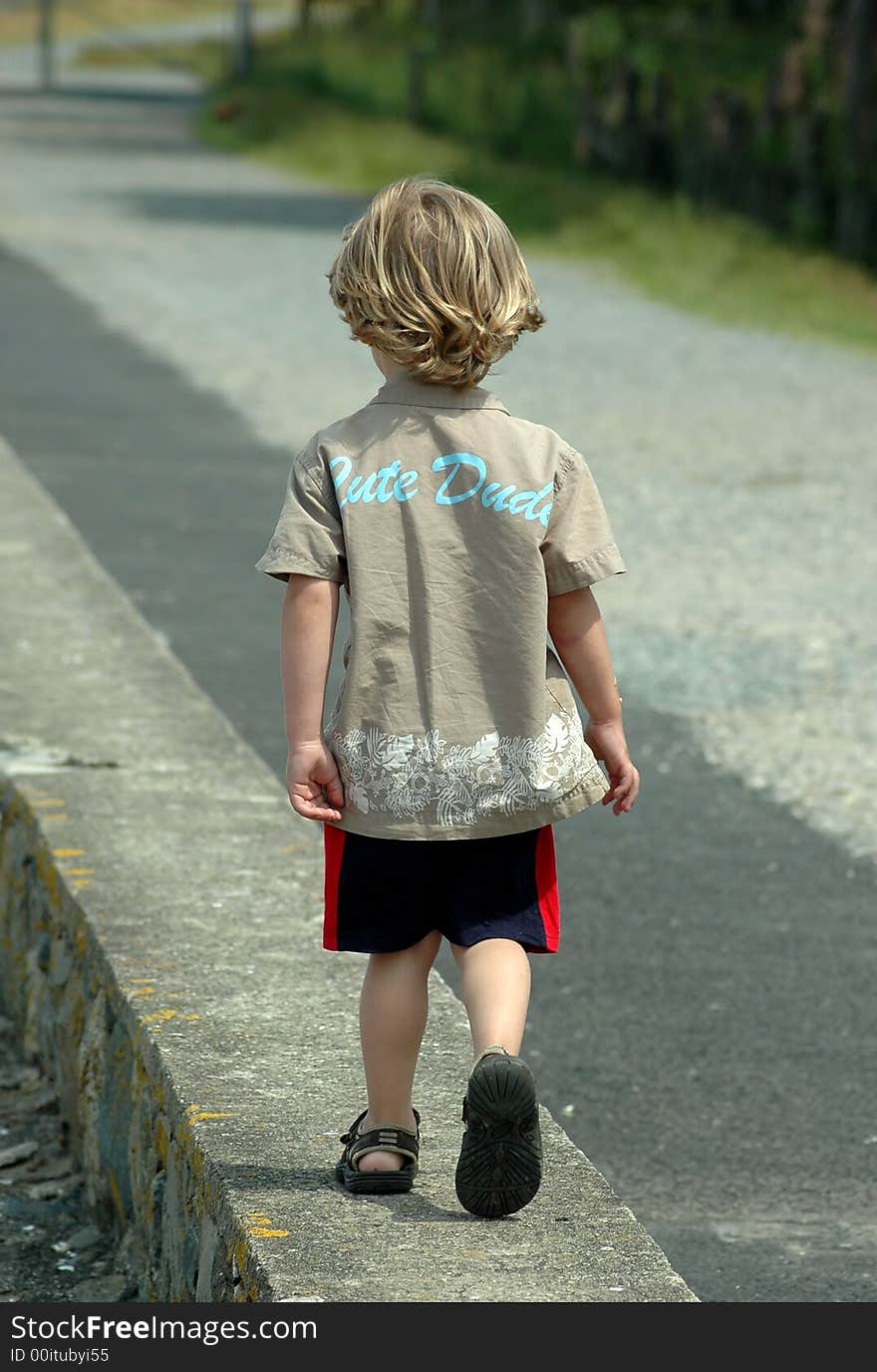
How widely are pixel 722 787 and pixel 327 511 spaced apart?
334 cm

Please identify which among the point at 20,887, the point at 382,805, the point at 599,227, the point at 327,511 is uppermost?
the point at 327,511

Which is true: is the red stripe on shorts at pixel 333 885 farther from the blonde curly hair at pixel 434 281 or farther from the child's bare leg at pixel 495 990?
the blonde curly hair at pixel 434 281

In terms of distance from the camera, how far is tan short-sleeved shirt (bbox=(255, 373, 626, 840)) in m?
2.88

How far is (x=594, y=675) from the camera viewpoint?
9.86 ft

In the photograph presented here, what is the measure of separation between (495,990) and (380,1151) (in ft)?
0.80

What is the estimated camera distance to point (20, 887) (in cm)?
435

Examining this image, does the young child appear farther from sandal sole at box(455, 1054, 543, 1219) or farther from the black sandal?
sandal sole at box(455, 1054, 543, 1219)

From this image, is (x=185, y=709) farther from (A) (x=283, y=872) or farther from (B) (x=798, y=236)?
(B) (x=798, y=236)

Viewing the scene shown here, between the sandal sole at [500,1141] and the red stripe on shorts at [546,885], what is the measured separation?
32 cm

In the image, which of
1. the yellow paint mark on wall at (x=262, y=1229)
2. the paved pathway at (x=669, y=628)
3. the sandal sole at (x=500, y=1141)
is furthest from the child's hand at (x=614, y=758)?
the paved pathway at (x=669, y=628)

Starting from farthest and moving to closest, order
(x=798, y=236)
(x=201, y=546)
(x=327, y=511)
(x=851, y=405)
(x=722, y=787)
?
(x=798, y=236)
(x=851, y=405)
(x=201, y=546)
(x=722, y=787)
(x=327, y=511)

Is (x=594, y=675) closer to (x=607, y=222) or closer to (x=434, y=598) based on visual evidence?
(x=434, y=598)

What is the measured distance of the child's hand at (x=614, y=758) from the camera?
3.03 m
